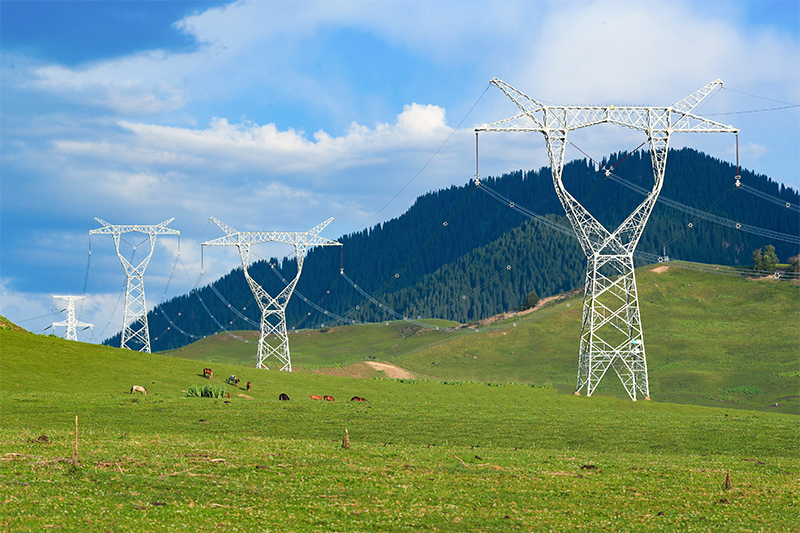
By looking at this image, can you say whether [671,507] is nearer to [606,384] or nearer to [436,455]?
[436,455]

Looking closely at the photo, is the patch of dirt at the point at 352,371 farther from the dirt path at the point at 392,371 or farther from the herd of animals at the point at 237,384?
the herd of animals at the point at 237,384

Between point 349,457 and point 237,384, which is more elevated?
point 349,457

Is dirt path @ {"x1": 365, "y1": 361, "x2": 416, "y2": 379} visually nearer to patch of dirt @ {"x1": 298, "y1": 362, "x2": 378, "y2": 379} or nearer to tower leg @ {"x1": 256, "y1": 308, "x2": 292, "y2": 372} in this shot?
patch of dirt @ {"x1": 298, "y1": 362, "x2": 378, "y2": 379}

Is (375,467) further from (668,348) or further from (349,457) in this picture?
(668,348)

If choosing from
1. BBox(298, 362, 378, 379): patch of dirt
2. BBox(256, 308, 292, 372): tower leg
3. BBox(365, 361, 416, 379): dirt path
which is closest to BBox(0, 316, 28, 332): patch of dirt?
BBox(256, 308, 292, 372): tower leg

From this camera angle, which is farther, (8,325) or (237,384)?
(8,325)

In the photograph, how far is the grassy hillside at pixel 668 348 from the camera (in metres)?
98.9

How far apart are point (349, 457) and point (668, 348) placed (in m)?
103

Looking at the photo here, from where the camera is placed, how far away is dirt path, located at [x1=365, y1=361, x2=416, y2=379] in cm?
10534

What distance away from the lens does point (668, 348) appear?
11794 centimetres

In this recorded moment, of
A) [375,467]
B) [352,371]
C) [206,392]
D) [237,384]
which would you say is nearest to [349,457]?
[375,467]

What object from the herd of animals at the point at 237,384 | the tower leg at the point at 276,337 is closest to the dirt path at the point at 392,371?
the tower leg at the point at 276,337

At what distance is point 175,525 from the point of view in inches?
698

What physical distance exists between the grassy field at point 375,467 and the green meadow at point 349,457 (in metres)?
0.09
